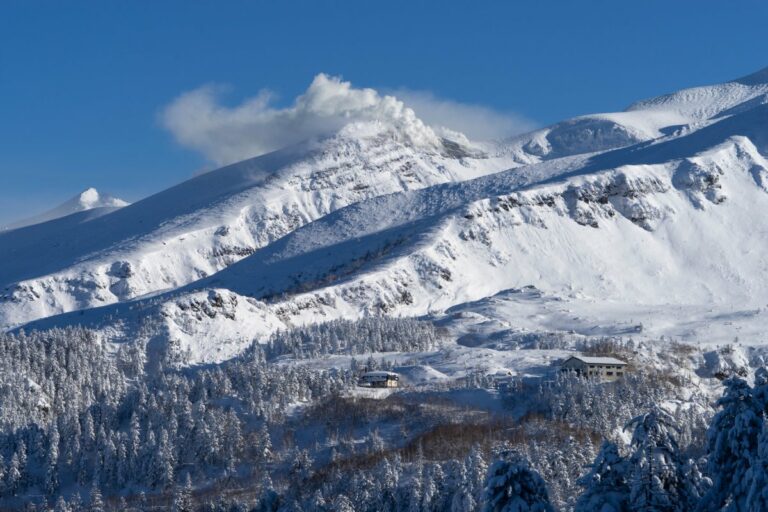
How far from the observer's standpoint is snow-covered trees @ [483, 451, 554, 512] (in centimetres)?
6209

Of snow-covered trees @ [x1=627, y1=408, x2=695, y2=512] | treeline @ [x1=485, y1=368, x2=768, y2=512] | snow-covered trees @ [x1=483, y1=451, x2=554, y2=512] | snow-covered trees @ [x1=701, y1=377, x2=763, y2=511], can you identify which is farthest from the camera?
snow-covered trees @ [x1=483, y1=451, x2=554, y2=512]

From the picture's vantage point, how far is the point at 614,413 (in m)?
185

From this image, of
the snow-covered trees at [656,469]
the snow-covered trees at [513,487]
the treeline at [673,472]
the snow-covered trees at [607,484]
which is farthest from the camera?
the snow-covered trees at [513,487]

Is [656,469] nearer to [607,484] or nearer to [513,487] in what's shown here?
[607,484]

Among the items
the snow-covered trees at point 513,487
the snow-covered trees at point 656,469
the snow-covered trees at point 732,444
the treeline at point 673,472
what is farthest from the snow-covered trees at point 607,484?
the snow-covered trees at point 732,444

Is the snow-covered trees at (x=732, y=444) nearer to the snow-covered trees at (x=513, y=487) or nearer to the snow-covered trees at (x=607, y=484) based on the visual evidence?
the snow-covered trees at (x=607, y=484)

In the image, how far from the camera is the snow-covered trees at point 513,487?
204 ft

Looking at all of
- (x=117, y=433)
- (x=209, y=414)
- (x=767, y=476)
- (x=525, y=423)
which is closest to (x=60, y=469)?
(x=117, y=433)

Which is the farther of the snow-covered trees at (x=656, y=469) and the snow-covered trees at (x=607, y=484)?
the snow-covered trees at (x=607, y=484)

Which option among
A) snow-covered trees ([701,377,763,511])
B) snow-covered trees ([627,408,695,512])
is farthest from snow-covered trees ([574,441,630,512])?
snow-covered trees ([701,377,763,511])

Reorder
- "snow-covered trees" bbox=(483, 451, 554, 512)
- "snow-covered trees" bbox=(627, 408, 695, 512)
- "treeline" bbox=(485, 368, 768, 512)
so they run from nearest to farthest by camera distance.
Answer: "treeline" bbox=(485, 368, 768, 512) → "snow-covered trees" bbox=(627, 408, 695, 512) → "snow-covered trees" bbox=(483, 451, 554, 512)

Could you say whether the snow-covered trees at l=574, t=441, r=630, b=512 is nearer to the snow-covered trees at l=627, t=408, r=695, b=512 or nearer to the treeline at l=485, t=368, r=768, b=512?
the treeline at l=485, t=368, r=768, b=512

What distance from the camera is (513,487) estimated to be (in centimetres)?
6222

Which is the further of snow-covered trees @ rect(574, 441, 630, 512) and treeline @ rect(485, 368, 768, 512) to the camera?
snow-covered trees @ rect(574, 441, 630, 512)
